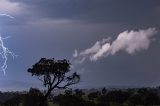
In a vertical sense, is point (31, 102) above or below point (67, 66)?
below

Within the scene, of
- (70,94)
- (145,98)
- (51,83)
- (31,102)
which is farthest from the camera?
(145,98)

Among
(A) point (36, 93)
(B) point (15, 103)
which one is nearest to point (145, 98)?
(B) point (15, 103)

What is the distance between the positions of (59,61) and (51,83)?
5.89 metres

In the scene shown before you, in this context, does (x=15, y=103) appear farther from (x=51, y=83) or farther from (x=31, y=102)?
(x=51, y=83)

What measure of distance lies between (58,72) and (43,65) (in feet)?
11.8

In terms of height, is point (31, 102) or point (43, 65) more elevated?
point (43, 65)

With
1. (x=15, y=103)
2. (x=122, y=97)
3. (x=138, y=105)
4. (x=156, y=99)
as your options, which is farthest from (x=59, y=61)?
(x=122, y=97)

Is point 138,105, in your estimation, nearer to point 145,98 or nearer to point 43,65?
point 145,98

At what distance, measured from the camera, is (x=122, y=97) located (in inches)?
5689

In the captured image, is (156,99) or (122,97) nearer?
(156,99)

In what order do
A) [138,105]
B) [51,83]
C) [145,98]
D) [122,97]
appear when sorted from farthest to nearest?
1. [122,97]
2. [145,98]
3. [138,105]
4. [51,83]

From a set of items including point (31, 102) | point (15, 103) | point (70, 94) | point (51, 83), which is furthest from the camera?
point (15, 103)

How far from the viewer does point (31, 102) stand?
87.1 meters

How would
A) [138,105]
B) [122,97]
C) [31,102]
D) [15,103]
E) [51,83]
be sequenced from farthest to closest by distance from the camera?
[122,97] → [138,105] → [15,103] → [31,102] → [51,83]
